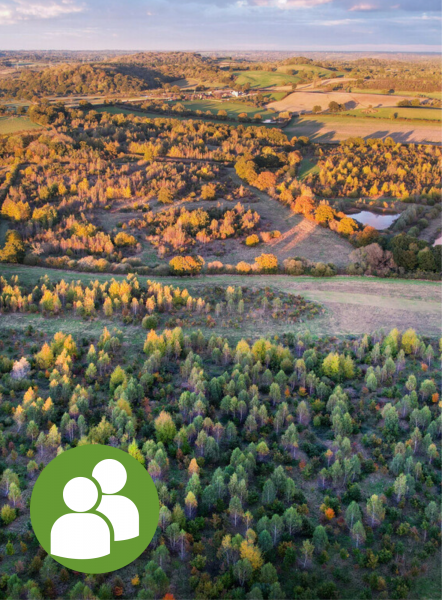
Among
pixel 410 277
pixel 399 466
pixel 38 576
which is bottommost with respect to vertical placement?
pixel 38 576

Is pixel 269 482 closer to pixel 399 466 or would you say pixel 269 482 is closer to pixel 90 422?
pixel 399 466

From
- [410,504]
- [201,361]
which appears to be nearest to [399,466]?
[410,504]

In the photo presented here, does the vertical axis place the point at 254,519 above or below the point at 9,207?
below

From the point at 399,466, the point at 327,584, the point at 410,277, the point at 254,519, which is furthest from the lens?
the point at 410,277

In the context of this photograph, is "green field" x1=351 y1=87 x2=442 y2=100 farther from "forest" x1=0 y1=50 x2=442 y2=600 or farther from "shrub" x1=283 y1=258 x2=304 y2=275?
"shrub" x1=283 y1=258 x2=304 y2=275

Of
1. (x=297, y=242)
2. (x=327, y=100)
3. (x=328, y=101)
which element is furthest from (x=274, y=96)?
(x=297, y=242)

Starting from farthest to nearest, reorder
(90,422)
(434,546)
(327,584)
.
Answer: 1. (90,422)
2. (434,546)
3. (327,584)

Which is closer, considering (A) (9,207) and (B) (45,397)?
(B) (45,397)
